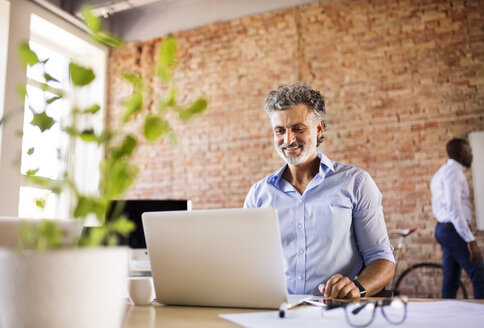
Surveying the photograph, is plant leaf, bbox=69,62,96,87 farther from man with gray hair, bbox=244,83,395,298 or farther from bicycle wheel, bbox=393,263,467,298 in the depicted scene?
bicycle wheel, bbox=393,263,467,298

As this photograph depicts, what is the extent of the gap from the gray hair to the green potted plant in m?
1.59

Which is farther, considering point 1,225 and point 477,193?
point 477,193

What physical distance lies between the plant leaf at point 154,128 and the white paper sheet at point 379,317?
0.49 meters

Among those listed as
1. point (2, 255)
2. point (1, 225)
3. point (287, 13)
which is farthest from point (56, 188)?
point (287, 13)

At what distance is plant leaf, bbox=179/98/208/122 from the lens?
566 millimetres

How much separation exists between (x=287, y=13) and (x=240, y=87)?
1028mm

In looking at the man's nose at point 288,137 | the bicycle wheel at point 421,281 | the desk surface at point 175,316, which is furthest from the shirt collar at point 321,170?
the bicycle wheel at point 421,281

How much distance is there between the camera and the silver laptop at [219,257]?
111 centimetres

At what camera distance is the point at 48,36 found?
5547 mm

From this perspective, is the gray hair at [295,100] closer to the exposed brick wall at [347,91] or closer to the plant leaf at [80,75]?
the plant leaf at [80,75]

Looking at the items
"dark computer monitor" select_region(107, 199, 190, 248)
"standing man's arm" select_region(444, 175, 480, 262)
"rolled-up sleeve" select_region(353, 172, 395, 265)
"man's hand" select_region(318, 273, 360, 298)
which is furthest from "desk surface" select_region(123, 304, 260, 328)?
"standing man's arm" select_region(444, 175, 480, 262)

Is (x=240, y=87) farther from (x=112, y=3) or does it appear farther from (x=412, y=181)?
(x=412, y=181)

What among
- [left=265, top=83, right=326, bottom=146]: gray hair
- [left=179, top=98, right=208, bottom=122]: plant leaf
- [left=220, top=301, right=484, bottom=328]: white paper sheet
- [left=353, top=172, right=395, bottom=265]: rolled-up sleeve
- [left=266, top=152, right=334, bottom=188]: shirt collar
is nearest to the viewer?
[left=179, top=98, right=208, bottom=122]: plant leaf

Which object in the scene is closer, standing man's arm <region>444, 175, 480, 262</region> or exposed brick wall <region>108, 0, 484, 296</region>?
standing man's arm <region>444, 175, 480, 262</region>
